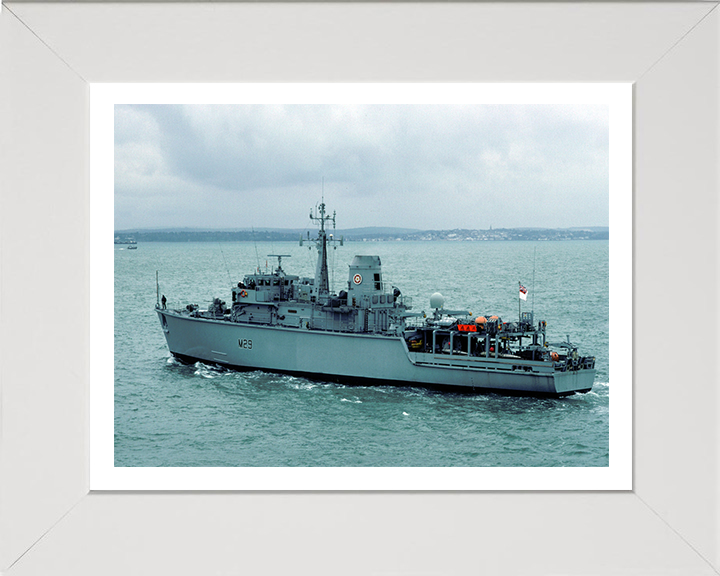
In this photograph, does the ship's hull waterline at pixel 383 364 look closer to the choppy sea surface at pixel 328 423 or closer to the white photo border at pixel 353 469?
the choppy sea surface at pixel 328 423

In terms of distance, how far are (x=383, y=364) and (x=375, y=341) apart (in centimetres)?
36

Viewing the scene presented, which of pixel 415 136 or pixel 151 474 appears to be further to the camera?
pixel 415 136

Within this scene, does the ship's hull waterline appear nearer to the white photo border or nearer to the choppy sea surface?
the choppy sea surface

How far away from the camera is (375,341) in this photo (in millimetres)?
11234

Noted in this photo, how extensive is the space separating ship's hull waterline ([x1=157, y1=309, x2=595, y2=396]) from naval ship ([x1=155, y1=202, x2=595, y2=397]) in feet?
0.05

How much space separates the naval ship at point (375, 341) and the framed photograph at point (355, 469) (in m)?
7.29

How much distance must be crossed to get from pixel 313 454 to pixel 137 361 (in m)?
8.34

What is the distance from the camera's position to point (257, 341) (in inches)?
476

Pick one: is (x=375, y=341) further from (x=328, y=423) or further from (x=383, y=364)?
(x=328, y=423)
